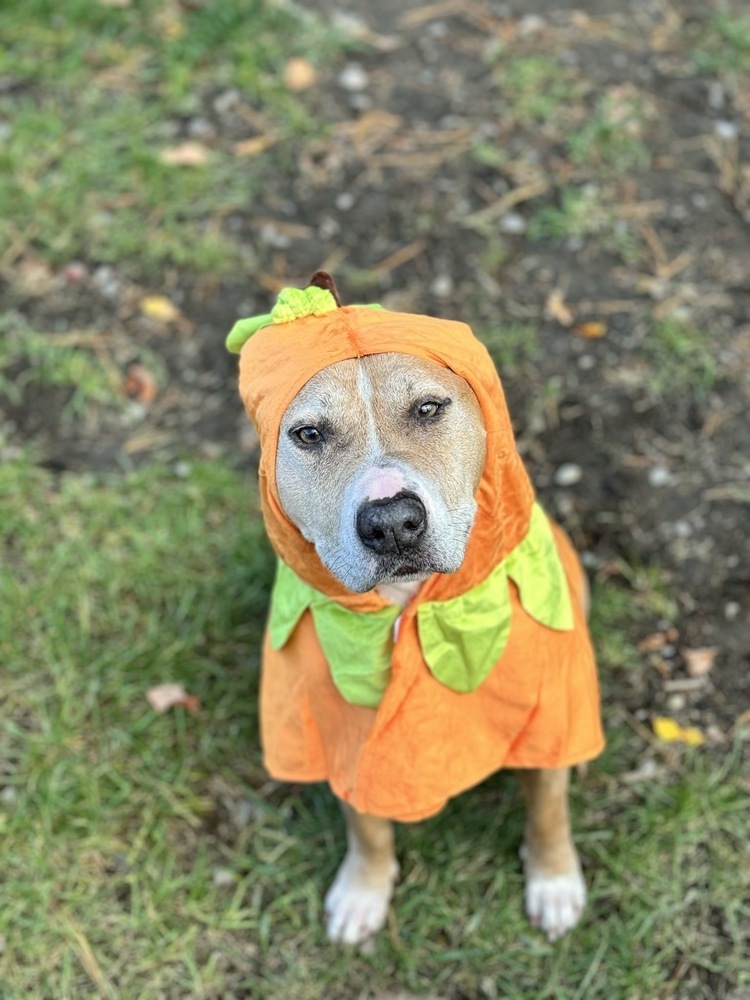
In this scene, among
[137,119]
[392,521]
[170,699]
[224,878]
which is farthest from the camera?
[137,119]

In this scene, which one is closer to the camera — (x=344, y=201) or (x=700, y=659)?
(x=700, y=659)

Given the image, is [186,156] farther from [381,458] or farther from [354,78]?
[381,458]

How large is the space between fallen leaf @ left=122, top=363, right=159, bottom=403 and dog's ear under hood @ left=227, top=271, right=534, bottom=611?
2.12 metres

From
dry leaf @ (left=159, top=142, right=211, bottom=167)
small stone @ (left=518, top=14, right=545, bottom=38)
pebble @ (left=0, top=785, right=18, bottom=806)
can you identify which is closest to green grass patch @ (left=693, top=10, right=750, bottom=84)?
small stone @ (left=518, top=14, right=545, bottom=38)

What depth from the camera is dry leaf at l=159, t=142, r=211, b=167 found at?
18.1 feet

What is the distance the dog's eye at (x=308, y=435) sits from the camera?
2596mm

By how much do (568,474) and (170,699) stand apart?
177 centimetres

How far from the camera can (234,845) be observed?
373 cm

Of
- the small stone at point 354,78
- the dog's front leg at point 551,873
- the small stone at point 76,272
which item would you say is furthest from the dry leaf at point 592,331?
the small stone at point 76,272

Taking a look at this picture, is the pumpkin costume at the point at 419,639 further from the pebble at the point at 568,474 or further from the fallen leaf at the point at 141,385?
the fallen leaf at the point at 141,385

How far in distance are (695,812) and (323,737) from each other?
129 cm

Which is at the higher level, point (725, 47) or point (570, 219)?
point (725, 47)

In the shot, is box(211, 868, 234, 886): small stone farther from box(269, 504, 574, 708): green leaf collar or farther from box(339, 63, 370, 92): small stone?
box(339, 63, 370, 92): small stone

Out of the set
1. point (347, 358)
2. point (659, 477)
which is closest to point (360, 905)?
point (347, 358)
